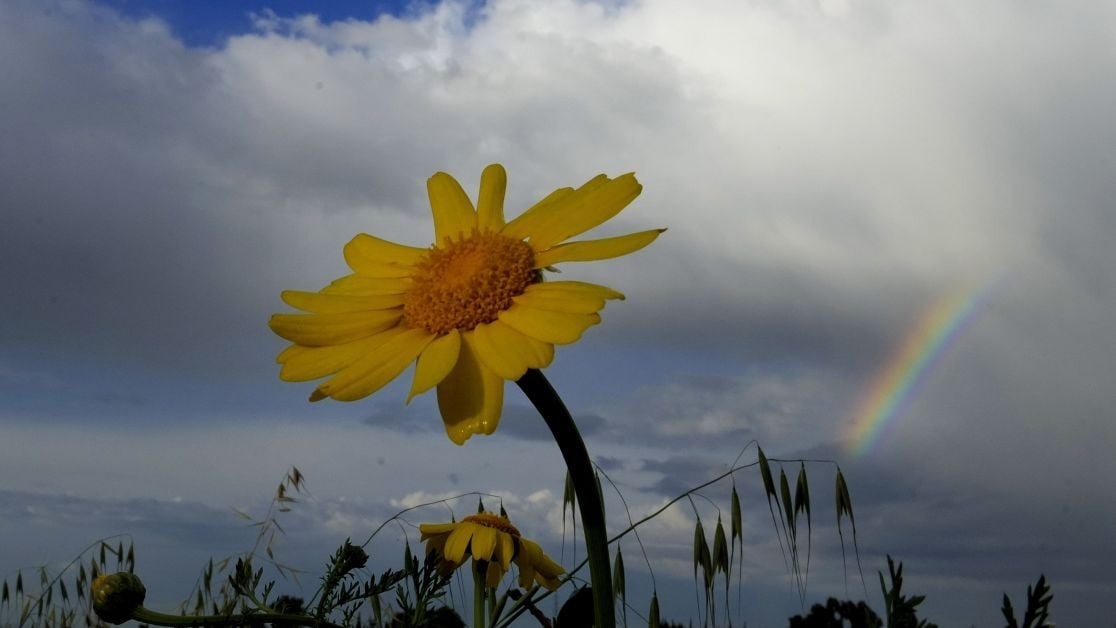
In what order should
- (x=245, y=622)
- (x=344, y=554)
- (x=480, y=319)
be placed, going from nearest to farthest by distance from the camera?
(x=480, y=319) < (x=245, y=622) < (x=344, y=554)

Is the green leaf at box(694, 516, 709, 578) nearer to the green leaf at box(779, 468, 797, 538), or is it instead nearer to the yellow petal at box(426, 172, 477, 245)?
the green leaf at box(779, 468, 797, 538)

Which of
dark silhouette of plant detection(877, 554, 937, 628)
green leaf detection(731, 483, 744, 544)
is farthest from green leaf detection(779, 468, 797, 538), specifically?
dark silhouette of plant detection(877, 554, 937, 628)

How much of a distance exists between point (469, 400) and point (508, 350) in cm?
8

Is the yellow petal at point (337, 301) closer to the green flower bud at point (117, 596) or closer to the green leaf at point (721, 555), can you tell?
the green flower bud at point (117, 596)

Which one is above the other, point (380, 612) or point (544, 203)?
point (544, 203)

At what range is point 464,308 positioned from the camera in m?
1.36

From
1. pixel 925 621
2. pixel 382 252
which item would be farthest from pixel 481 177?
pixel 925 621

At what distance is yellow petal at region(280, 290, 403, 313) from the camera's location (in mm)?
1495

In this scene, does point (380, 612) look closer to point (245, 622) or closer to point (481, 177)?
point (245, 622)

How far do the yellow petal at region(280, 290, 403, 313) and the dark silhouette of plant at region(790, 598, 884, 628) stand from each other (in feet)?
2.89

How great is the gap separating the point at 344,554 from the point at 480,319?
0.74 m

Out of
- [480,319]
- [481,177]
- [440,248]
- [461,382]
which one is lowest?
[461,382]

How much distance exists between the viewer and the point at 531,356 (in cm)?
115

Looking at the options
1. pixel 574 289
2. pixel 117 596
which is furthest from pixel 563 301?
pixel 117 596
